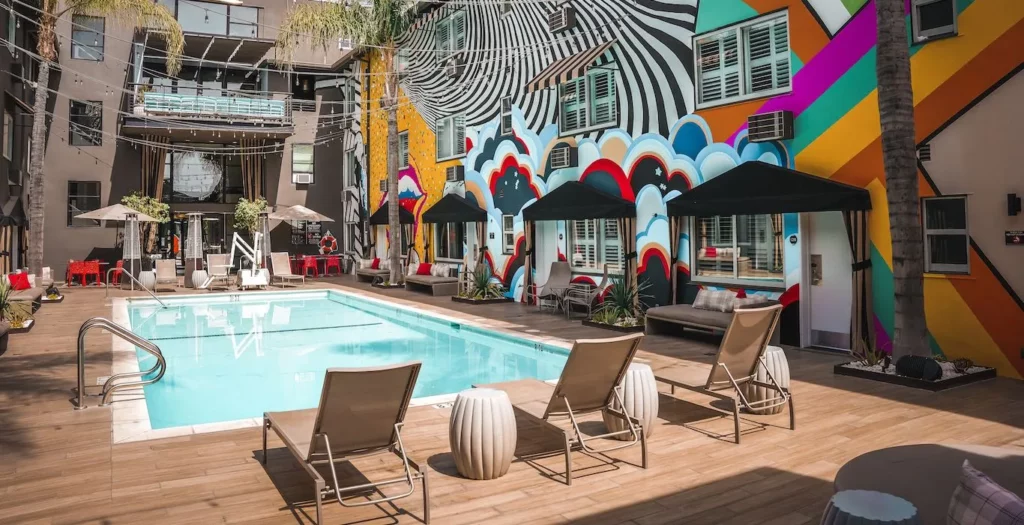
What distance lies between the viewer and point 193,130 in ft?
73.3

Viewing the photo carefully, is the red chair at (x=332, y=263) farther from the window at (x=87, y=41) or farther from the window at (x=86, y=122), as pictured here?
the window at (x=87, y=41)

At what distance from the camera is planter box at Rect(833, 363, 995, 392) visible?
6800 millimetres

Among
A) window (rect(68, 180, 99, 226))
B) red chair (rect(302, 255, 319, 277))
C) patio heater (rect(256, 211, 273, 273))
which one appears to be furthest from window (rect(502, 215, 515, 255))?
window (rect(68, 180, 99, 226))

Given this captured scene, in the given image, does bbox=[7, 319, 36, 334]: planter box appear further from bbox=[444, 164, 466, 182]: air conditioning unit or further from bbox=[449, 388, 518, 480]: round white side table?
bbox=[444, 164, 466, 182]: air conditioning unit

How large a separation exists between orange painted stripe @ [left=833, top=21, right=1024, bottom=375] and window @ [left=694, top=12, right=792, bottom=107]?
2.11 metres

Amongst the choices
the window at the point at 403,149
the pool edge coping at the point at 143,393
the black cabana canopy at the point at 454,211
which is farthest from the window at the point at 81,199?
the black cabana canopy at the point at 454,211

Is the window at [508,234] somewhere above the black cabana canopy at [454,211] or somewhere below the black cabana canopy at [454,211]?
below

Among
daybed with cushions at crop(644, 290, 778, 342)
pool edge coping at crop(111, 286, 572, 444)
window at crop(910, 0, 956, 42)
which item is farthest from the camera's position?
daybed with cushions at crop(644, 290, 778, 342)

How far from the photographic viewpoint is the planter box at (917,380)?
22.3 feet

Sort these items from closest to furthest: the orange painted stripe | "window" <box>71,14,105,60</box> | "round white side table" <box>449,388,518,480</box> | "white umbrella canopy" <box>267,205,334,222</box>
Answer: "round white side table" <box>449,388,518,480</box> → the orange painted stripe → "window" <box>71,14,105,60</box> → "white umbrella canopy" <box>267,205,334,222</box>

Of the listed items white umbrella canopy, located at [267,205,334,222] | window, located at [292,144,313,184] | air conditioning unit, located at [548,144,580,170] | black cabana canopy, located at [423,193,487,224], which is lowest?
black cabana canopy, located at [423,193,487,224]

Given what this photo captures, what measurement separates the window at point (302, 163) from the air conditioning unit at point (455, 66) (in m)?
9.50

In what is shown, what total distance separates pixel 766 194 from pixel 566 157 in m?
5.33

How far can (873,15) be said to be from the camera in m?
8.55
